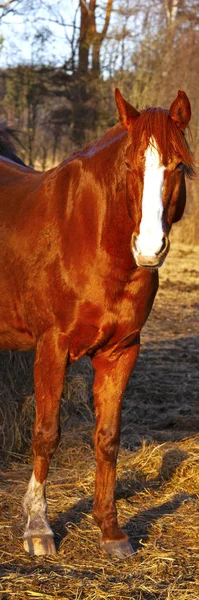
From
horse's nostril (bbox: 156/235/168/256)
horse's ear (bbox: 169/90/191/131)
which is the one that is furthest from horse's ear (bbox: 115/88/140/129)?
horse's nostril (bbox: 156/235/168/256)

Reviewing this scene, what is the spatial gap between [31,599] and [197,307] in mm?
6845

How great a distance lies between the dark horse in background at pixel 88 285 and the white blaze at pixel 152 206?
0.11 metres

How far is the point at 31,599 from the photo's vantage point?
271 centimetres

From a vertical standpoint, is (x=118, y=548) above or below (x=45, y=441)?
below

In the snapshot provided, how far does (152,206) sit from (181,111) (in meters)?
0.42

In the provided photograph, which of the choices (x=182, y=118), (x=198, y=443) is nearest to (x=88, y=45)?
Answer: (x=198, y=443)

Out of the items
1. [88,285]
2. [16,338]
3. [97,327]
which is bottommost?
[16,338]

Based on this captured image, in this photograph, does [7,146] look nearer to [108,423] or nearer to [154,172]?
[108,423]

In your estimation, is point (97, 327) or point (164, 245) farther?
point (97, 327)

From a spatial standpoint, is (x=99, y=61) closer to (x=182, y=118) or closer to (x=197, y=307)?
(x=197, y=307)

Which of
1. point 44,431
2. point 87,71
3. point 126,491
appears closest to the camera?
point 44,431

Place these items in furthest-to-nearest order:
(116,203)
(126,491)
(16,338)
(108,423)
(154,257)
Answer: (126,491) < (16,338) < (108,423) < (116,203) < (154,257)

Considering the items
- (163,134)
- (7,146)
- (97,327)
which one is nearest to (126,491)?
(97,327)

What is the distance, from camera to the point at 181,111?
2.93 metres
